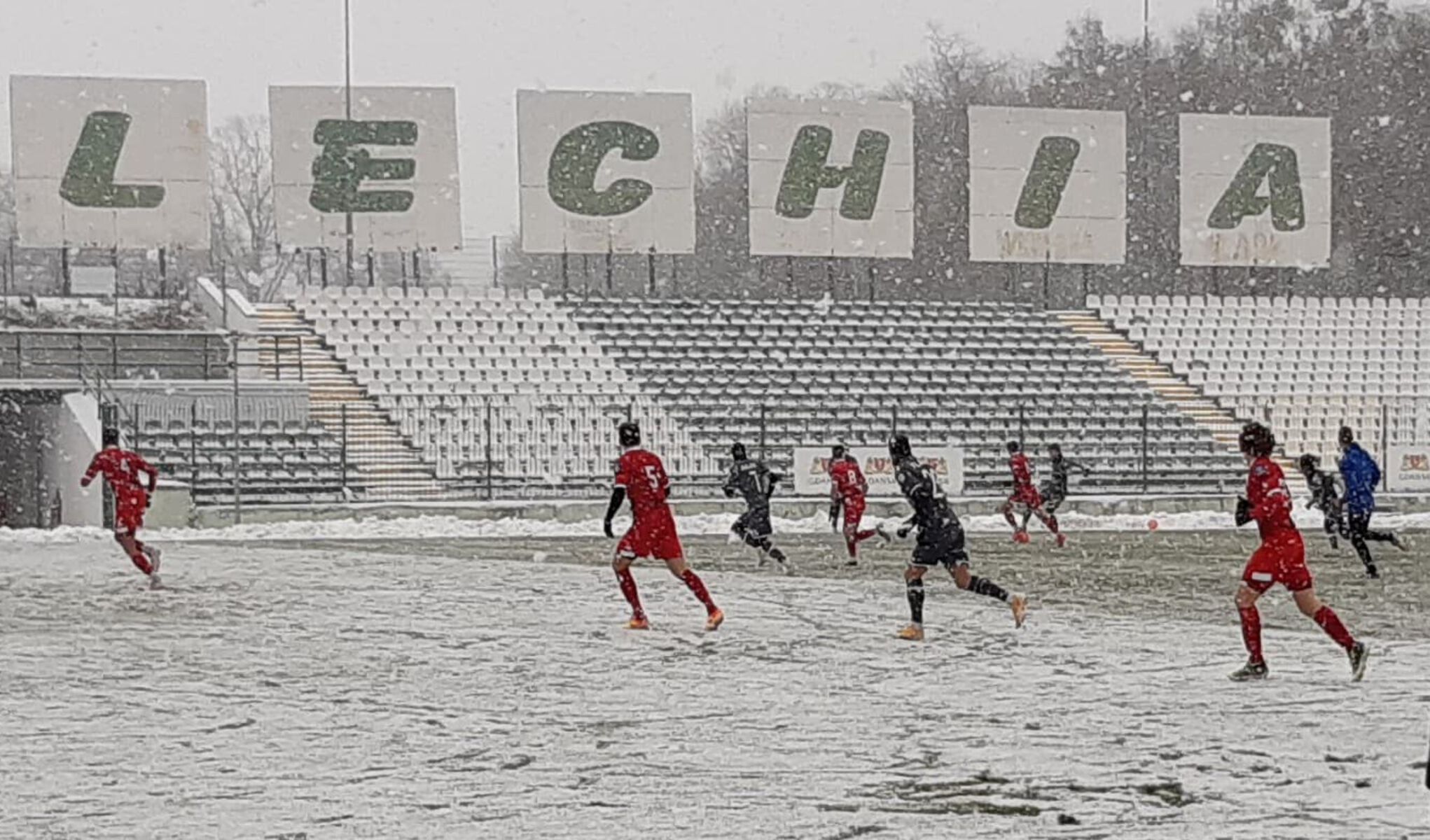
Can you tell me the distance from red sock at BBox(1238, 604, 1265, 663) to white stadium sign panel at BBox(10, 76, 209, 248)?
108 feet

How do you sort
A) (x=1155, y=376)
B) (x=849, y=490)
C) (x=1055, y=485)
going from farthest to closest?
(x=1155, y=376) < (x=1055, y=485) < (x=849, y=490)

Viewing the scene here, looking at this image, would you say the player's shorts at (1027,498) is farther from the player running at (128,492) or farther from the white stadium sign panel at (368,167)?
the white stadium sign panel at (368,167)

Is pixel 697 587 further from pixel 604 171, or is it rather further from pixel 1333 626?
pixel 604 171

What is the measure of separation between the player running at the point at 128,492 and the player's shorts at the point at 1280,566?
448 inches

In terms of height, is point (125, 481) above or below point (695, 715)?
above

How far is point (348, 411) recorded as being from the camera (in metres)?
37.1

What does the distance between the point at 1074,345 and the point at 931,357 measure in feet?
13.8

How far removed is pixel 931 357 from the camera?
4369cm

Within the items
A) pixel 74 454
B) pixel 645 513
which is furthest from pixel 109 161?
pixel 645 513

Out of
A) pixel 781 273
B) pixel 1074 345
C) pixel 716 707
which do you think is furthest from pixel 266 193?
pixel 716 707

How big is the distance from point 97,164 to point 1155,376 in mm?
22546

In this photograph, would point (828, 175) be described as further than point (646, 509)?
Yes

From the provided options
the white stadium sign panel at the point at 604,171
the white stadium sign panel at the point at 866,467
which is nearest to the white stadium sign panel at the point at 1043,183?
the white stadium sign panel at the point at 604,171

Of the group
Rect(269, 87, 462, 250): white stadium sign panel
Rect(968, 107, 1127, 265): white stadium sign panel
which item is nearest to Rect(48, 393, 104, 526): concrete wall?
Rect(269, 87, 462, 250): white stadium sign panel
